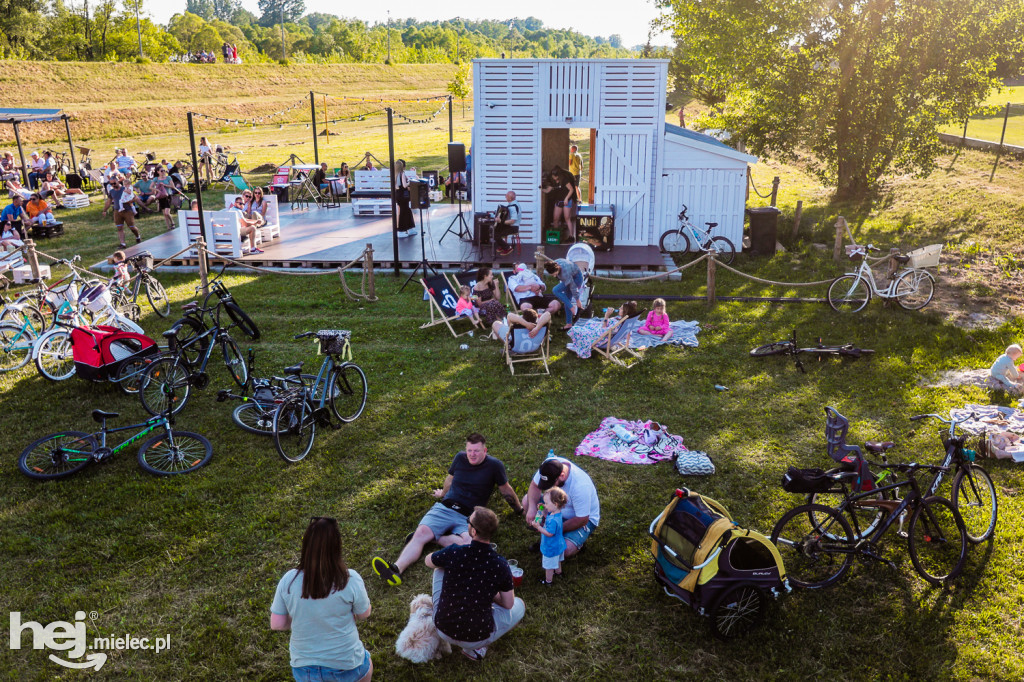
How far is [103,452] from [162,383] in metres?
1.46

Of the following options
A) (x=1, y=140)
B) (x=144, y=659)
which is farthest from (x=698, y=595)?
(x=1, y=140)

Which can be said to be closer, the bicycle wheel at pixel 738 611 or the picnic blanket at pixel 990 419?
the bicycle wheel at pixel 738 611

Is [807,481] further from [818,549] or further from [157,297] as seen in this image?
[157,297]

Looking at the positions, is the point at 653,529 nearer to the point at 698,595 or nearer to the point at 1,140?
the point at 698,595

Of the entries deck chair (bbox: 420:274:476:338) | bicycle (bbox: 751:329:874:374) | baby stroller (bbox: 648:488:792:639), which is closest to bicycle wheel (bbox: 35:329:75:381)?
deck chair (bbox: 420:274:476:338)

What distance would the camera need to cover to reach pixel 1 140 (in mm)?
35062

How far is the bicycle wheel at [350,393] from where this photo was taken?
8594mm

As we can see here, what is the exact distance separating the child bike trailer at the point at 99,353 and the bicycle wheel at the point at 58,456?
1603 millimetres

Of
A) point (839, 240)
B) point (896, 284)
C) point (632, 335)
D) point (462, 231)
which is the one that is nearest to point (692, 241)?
point (839, 240)

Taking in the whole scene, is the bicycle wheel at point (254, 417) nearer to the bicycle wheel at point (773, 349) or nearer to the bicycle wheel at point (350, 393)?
the bicycle wheel at point (350, 393)

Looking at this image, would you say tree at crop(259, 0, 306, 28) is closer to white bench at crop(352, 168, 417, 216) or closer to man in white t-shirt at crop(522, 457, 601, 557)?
white bench at crop(352, 168, 417, 216)

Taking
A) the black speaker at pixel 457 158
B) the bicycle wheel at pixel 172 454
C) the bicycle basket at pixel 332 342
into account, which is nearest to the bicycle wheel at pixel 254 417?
the bicycle wheel at pixel 172 454

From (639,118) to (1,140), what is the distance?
109ft

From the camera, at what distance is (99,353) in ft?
29.5
